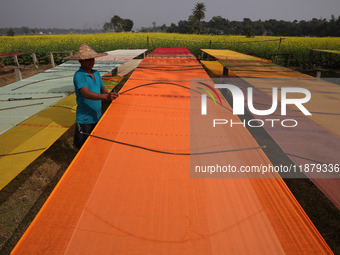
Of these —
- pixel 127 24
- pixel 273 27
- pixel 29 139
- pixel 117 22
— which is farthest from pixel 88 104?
pixel 127 24

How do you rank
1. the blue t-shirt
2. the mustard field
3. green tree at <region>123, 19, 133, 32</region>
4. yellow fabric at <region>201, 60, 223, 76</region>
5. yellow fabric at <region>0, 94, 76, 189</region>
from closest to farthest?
yellow fabric at <region>0, 94, 76, 189</region> < the blue t-shirt < yellow fabric at <region>201, 60, 223, 76</region> < the mustard field < green tree at <region>123, 19, 133, 32</region>

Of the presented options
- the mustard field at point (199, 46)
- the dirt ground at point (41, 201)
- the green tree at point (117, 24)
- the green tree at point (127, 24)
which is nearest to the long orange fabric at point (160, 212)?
the dirt ground at point (41, 201)

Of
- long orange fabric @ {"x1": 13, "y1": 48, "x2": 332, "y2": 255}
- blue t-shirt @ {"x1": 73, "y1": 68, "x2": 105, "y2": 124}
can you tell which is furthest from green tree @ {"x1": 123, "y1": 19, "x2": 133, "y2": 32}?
long orange fabric @ {"x1": 13, "y1": 48, "x2": 332, "y2": 255}

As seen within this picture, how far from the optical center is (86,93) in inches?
107

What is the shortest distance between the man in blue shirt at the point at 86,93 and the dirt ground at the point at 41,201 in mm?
1585

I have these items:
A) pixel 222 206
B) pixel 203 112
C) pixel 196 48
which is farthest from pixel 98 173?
pixel 196 48

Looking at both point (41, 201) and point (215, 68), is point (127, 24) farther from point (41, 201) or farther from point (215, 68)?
point (41, 201)

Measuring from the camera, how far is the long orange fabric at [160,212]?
1.13m

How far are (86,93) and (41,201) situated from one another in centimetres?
244

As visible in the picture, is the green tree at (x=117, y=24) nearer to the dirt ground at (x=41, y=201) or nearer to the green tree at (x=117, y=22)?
the green tree at (x=117, y=22)

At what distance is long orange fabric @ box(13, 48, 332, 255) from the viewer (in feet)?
3.70

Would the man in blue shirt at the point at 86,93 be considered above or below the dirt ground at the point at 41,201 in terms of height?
above

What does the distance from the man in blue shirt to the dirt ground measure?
1.58 meters

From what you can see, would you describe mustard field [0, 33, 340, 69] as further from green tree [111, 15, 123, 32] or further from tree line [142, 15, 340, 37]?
green tree [111, 15, 123, 32]
